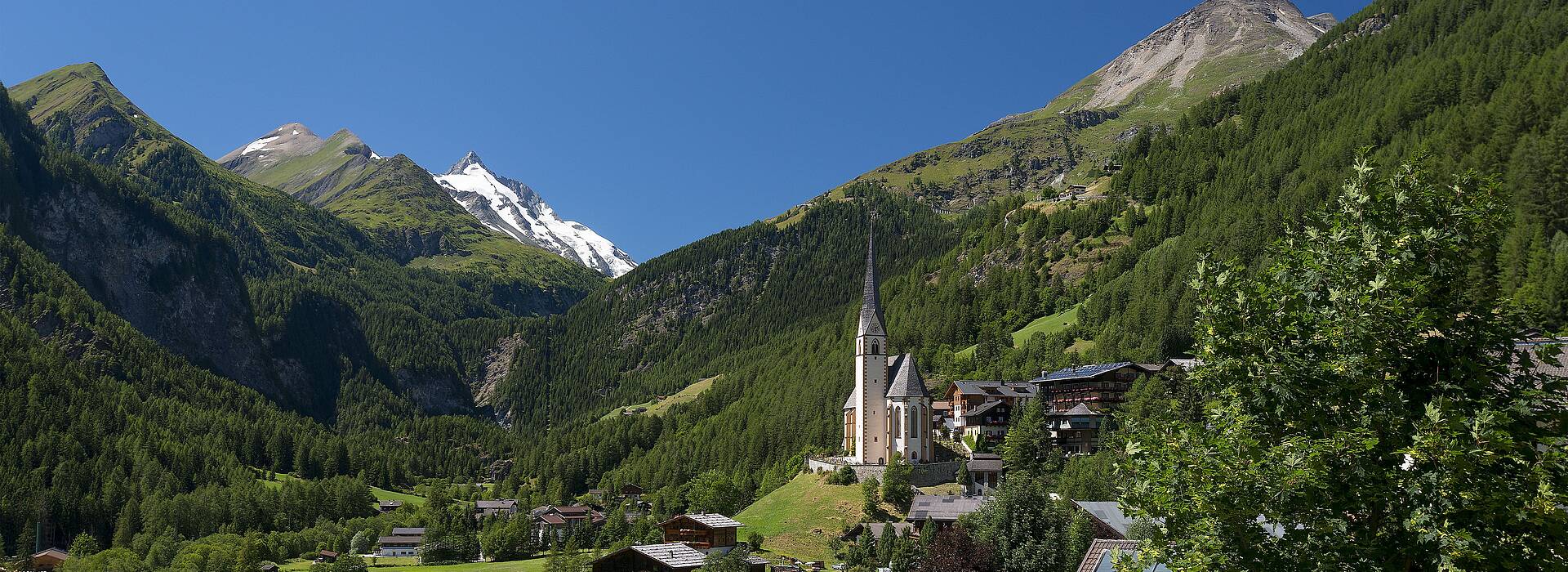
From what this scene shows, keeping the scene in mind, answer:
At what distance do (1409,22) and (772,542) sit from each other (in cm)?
17296

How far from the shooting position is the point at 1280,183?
164875mm

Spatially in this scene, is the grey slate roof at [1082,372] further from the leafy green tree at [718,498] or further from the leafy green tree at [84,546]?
the leafy green tree at [84,546]

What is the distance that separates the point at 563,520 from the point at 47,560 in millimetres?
73016

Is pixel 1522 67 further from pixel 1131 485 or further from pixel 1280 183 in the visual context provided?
pixel 1131 485

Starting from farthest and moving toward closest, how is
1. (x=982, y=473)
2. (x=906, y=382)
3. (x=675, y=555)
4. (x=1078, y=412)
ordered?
(x=906, y=382) < (x=1078, y=412) < (x=982, y=473) < (x=675, y=555)

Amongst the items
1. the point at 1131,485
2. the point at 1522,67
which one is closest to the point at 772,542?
the point at 1131,485

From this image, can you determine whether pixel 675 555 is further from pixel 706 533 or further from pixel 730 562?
pixel 730 562

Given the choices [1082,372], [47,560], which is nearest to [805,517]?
[1082,372]

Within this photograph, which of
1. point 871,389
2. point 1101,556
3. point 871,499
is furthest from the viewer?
point 871,389

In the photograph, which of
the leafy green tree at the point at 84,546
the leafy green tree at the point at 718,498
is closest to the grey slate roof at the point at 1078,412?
the leafy green tree at the point at 718,498

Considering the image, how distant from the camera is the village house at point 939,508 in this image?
81.4 metres

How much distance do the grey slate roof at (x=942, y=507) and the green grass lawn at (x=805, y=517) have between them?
24.8 feet

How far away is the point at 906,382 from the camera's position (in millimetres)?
110438

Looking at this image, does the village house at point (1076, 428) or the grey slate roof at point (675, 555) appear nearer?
the grey slate roof at point (675, 555)
